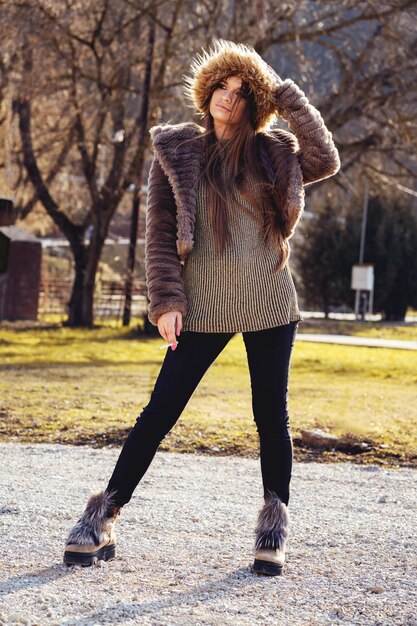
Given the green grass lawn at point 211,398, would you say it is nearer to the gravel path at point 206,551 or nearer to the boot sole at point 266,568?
the gravel path at point 206,551

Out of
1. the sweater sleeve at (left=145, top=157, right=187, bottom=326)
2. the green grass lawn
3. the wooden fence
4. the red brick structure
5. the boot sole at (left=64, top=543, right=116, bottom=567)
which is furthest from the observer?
the wooden fence

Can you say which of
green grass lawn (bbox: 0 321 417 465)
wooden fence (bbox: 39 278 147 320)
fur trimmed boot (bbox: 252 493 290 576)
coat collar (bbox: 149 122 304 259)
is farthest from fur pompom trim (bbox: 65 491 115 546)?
wooden fence (bbox: 39 278 147 320)

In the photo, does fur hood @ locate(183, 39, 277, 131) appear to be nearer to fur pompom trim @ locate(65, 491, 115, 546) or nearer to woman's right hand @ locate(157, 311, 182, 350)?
woman's right hand @ locate(157, 311, 182, 350)

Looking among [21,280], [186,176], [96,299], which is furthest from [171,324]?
[96,299]

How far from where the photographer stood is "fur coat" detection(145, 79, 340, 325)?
410 cm

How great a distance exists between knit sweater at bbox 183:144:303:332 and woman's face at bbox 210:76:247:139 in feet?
0.58

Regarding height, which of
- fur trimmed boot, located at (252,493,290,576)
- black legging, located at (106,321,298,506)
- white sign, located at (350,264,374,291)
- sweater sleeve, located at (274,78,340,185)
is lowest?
fur trimmed boot, located at (252,493,290,576)

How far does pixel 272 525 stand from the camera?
418cm

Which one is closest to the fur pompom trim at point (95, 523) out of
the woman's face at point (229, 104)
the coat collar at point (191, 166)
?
the coat collar at point (191, 166)

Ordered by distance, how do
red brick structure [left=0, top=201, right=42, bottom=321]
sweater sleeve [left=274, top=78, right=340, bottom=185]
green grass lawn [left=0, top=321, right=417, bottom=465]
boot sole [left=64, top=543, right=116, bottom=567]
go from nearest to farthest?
1. boot sole [left=64, top=543, right=116, bottom=567]
2. sweater sleeve [left=274, top=78, right=340, bottom=185]
3. green grass lawn [left=0, top=321, right=417, bottom=465]
4. red brick structure [left=0, top=201, right=42, bottom=321]

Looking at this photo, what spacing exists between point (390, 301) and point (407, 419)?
27.3 metres

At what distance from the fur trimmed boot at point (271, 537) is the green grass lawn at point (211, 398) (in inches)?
114

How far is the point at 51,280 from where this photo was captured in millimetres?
33469

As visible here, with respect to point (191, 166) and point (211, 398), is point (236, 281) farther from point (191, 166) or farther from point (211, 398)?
point (211, 398)
